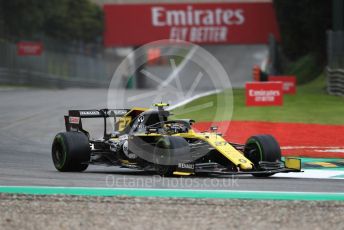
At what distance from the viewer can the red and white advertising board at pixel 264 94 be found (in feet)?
108

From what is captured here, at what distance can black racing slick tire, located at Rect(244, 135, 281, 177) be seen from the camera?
1502 centimetres

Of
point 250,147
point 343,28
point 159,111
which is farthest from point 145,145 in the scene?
point 343,28

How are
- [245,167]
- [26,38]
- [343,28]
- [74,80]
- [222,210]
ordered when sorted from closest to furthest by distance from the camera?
[222,210] → [245,167] → [343,28] → [74,80] → [26,38]

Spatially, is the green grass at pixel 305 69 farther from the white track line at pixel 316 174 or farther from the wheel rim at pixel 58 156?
the wheel rim at pixel 58 156

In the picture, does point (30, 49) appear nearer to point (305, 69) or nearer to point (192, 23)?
point (192, 23)

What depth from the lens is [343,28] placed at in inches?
1786

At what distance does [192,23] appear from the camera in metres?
65.1

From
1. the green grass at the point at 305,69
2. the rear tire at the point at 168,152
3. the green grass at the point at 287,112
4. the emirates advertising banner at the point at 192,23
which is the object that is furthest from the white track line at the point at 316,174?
the green grass at the point at 305,69

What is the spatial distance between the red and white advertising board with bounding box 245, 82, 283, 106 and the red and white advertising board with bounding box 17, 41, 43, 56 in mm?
26024

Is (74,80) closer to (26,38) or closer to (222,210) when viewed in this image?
(26,38)

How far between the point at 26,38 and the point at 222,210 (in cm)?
5709

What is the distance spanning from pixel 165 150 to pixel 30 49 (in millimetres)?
43862

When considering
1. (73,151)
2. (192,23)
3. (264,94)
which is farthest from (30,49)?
(73,151)

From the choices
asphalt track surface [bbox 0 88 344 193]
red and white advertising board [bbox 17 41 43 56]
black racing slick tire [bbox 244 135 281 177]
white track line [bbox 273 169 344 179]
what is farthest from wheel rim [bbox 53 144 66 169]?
red and white advertising board [bbox 17 41 43 56]
